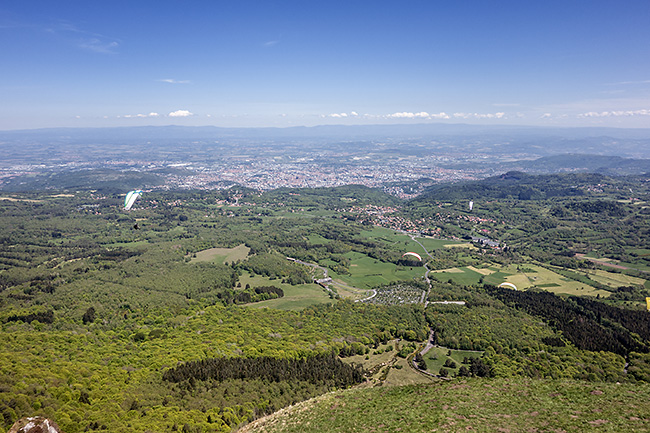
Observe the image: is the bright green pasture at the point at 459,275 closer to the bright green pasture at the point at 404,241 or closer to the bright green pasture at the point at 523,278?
the bright green pasture at the point at 523,278

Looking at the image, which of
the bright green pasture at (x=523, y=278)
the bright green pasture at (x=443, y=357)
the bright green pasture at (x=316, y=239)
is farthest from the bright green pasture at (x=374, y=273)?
the bright green pasture at (x=443, y=357)

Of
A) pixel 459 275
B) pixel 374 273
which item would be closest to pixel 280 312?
pixel 374 273

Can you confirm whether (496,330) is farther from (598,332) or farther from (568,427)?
Answer: (568,427)

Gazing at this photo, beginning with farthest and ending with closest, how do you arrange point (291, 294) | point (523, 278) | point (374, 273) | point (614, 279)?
point (374, 273), point (523, 278), point (614, 279), point (291, 294)

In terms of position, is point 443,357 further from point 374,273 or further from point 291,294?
point 374,273

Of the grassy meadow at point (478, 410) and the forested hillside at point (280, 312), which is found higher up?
the grassy meadow at point (478, 410)

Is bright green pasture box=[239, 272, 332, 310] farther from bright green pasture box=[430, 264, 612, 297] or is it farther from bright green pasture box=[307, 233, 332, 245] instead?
bright green pasture box=[307, 233, 332, 245]
